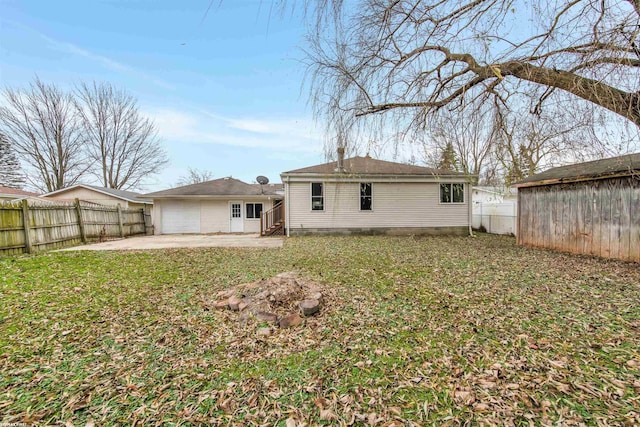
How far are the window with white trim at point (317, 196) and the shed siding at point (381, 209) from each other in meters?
0.15

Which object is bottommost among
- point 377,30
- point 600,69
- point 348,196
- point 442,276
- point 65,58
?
point 442,276

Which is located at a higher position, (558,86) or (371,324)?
(558,86)

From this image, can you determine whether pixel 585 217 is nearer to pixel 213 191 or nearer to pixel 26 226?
pixel 213 191

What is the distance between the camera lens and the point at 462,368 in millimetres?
2211

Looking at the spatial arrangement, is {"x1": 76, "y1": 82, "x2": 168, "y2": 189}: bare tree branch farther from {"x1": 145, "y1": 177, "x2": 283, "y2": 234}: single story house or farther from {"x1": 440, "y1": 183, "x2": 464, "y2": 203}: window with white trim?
{"x1": 440, "y1": 183, "x2": 464, "y2": 203}: window with white trim

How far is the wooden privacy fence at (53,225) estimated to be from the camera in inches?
291

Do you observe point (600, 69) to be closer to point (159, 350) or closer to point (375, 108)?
point (375, 108)

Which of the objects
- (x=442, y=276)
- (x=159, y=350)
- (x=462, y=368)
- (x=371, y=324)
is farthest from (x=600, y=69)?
(x=159, y=350)

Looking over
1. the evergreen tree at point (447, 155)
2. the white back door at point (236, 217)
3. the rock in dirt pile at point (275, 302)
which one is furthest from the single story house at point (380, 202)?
the rock in dirt pile at point (275, 302)

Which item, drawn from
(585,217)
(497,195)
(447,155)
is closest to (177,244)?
(447,155)

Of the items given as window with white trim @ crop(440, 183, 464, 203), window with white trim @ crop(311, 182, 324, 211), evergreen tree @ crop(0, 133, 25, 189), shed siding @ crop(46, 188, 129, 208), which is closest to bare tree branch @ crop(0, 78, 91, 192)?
evergreen tree @ crop(0, 133, 25, 189)

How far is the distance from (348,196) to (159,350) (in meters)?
10.5

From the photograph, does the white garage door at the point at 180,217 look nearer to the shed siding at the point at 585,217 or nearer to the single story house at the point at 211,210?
the single story house at the point at 211,210

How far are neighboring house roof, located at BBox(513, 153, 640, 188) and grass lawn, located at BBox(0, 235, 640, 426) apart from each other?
3041 millimetres
